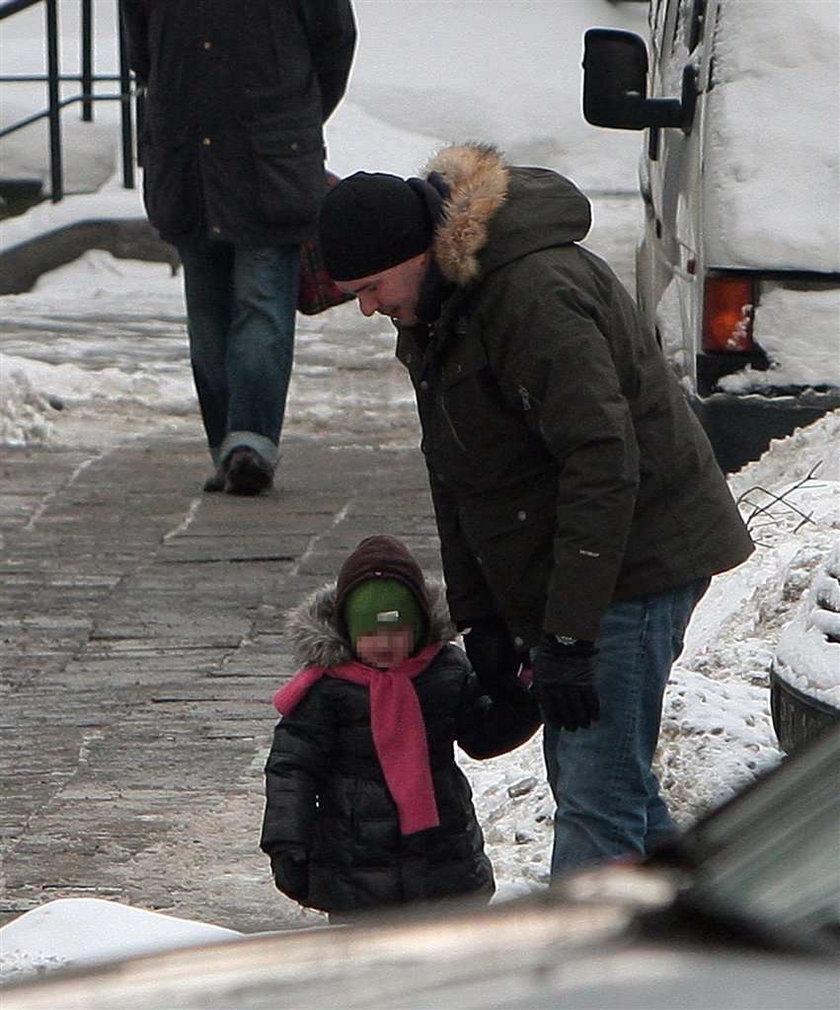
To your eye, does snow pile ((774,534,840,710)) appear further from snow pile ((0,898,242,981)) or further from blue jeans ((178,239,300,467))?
blue jeans ((178,239,300,467))

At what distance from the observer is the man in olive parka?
A: 3426 mm

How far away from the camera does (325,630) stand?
388 centimetres

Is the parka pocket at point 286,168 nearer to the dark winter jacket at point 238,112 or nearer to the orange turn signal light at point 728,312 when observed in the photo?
the dark winter jacket at point 238,112

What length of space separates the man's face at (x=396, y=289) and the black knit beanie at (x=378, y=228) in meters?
0.01

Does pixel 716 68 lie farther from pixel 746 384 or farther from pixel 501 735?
pixel 501 735

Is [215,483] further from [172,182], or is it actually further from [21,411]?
[21,411]

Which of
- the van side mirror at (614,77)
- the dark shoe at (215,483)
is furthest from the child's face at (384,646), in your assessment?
the dark shoe at (215,483)

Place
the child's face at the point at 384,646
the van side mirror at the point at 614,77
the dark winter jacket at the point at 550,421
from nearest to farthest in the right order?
the dark winter jacket at the point at 550,421 → the child's face at the point at 384,646 → the van side mirror at the point at 614,77

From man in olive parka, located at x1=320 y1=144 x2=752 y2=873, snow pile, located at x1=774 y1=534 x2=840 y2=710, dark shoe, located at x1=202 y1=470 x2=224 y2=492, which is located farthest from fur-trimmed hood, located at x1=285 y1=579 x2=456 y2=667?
dark shoe, located at x1=202 y1=470 x2=224 y2=492

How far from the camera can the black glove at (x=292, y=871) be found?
12.3 ft

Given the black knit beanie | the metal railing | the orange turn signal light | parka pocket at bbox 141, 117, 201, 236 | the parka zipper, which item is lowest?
the metal railing

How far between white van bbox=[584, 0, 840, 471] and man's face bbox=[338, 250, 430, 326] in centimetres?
Answer: 255

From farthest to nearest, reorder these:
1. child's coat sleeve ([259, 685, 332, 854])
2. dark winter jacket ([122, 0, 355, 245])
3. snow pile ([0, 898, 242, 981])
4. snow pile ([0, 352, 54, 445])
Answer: snow pile ([0, 352, 54, 445]) → dark winter jacket ([122, 0, 355, 245]) → child's coat sleeve ([259, 685, 332, 854]) → snow pile ([0, 898, 242, 981])

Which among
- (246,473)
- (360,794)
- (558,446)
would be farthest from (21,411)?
(558,446)
